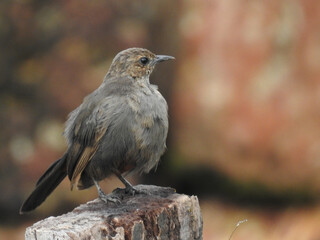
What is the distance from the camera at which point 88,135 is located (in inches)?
192

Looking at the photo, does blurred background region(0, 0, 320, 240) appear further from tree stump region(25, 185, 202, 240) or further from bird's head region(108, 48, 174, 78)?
tree stump region(25, 185, 202, 240)

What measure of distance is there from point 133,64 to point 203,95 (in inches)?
76.9

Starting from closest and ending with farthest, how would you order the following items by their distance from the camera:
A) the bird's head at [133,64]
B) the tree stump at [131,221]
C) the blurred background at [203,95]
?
1. the tree stump at [131,221]
2. the bird's head at [133,64]
3. the blurred background at [203,95]

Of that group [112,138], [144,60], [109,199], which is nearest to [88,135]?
[112,138]

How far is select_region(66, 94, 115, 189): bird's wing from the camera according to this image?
4844 millimetres

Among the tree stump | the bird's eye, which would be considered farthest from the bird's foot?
the bird's eye

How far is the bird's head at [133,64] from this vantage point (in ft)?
17.1

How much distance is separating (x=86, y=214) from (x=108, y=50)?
12.4ft

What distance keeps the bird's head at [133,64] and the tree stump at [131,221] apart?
1106mm

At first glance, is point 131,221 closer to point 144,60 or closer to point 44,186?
point 44,186

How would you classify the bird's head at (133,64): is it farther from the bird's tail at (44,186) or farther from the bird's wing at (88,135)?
the bird's tail at (44,186)

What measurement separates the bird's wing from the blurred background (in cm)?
223

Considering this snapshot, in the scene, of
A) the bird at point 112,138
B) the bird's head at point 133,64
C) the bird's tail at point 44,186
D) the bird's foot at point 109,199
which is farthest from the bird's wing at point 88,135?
the bird's foot at point 109,199

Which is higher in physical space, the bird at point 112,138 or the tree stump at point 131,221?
the bird at point 112,138
